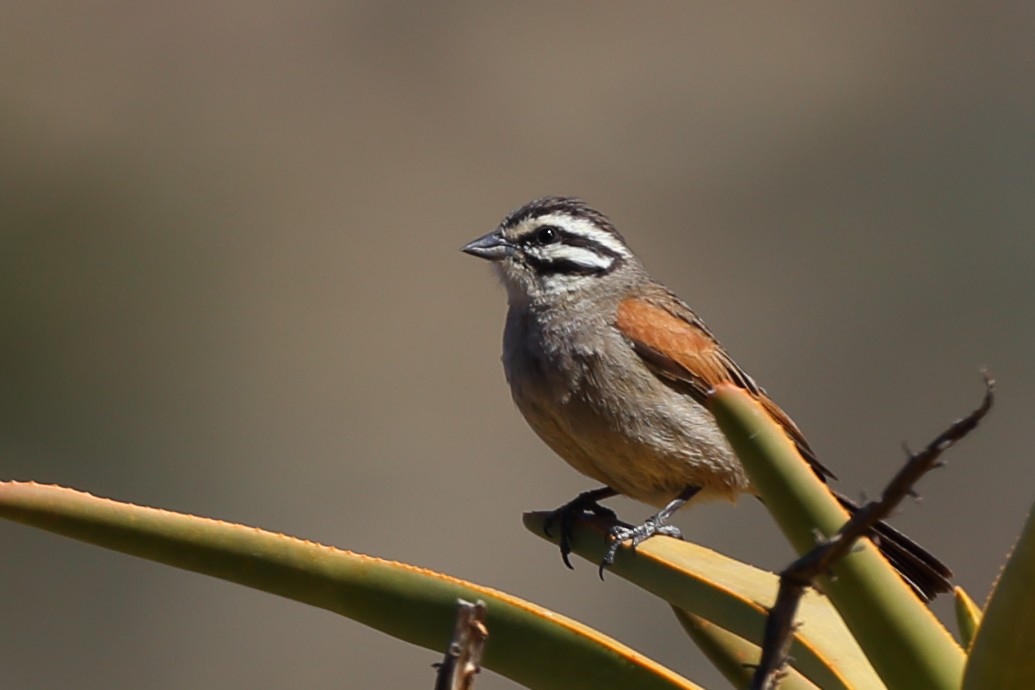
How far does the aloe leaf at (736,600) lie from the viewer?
7.78ft

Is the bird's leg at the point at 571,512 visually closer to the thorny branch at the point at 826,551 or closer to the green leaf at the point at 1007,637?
the green leaf at the point at 1007,637

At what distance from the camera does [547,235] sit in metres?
5.46

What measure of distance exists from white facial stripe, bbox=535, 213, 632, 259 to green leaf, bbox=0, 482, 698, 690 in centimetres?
319

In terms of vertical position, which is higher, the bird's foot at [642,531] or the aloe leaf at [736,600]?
the bird's foot at [642,531]

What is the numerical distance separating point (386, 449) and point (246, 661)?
2.39 metres

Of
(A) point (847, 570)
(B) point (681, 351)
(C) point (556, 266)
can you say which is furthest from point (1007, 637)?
(C) point (556, 266)

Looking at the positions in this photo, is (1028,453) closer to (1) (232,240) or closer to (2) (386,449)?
(2) (386,449)

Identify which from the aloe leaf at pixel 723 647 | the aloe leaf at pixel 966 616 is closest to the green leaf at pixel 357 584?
the aloe leaf at pixel 723 647

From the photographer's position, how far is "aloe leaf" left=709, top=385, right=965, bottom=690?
6.42 ft

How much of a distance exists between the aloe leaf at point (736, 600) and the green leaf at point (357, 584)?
6.6 inches

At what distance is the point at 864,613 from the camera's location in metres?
2.04

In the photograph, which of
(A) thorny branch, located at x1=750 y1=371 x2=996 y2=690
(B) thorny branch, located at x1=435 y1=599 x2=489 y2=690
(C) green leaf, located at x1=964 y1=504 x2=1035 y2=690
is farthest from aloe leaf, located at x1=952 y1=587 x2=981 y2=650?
(B) thorny branch, located at x1=435 y1=599 x2=489 y2=690

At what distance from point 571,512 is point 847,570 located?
207 centimetres

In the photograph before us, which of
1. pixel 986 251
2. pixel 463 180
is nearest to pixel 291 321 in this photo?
pixel 463 180
